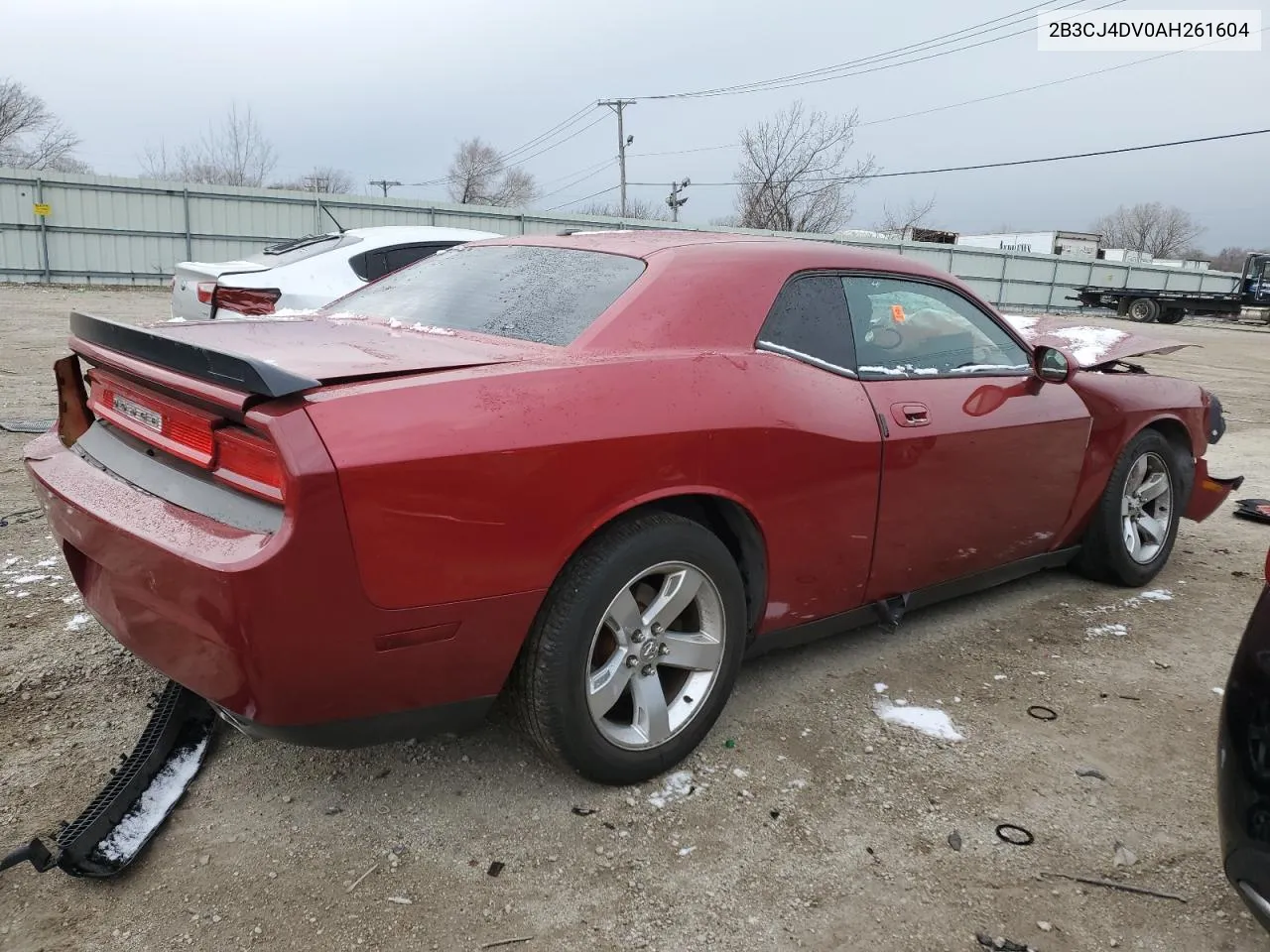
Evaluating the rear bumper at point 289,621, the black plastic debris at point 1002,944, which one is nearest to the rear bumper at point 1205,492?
the black plastic debris at point 1002,944

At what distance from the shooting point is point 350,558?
1.94m

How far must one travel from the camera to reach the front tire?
231 centimetres

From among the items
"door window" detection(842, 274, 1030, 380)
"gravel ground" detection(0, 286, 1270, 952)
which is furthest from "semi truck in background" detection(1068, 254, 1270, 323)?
"gravel ground" detection(0, 286, 1270, 952)

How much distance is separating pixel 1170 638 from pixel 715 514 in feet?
7.61

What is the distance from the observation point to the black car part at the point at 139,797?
2113 mm

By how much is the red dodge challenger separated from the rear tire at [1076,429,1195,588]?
581mm

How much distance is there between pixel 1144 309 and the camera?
1200 inches

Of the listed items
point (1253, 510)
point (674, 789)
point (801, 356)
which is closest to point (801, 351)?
point (801, 356)

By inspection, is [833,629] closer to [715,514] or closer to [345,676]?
[715,514]

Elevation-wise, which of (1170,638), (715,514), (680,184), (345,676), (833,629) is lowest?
(1170,638)

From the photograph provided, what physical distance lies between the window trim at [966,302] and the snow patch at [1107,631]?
3.62 feet

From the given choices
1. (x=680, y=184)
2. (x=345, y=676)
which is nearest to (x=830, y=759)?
→ (x=345, y=676)

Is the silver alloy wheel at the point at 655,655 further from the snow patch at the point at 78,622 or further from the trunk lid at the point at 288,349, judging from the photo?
the snow patch at the point at 78,622

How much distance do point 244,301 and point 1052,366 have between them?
16.2ft
